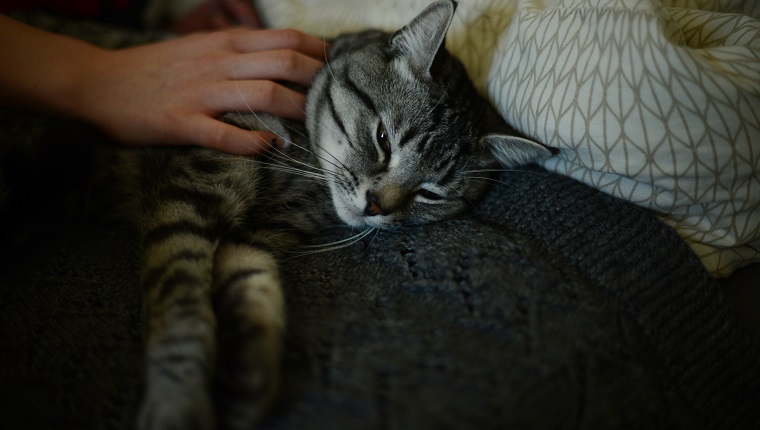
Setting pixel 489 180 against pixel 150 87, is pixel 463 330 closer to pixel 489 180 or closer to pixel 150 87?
pixel 489 180

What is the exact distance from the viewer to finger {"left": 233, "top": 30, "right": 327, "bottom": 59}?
4.22 feet

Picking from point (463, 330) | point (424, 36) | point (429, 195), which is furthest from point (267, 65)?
point (463, 330)

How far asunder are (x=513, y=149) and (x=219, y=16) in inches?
47.0

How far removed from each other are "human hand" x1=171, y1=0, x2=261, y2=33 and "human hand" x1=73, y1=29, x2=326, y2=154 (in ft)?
1.40

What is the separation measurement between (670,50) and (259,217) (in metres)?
0.95

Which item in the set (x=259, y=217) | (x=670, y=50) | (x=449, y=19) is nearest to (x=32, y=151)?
(x=259, y=217)

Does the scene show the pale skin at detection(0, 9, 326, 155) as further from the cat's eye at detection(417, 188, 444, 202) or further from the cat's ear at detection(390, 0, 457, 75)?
the cat's eye at detection(417, 188, 444, 202)

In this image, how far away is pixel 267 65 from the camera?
120 centimetres

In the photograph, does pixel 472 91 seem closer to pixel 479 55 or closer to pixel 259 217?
pixel 479 55

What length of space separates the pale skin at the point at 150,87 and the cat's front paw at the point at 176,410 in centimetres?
59

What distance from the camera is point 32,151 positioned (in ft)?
3.58

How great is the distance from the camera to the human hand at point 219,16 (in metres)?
1.65

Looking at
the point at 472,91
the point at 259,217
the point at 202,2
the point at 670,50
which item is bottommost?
the point at 259,217

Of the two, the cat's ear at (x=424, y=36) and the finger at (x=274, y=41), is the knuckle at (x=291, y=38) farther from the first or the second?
the cat's ear at (x=424, y=36)
